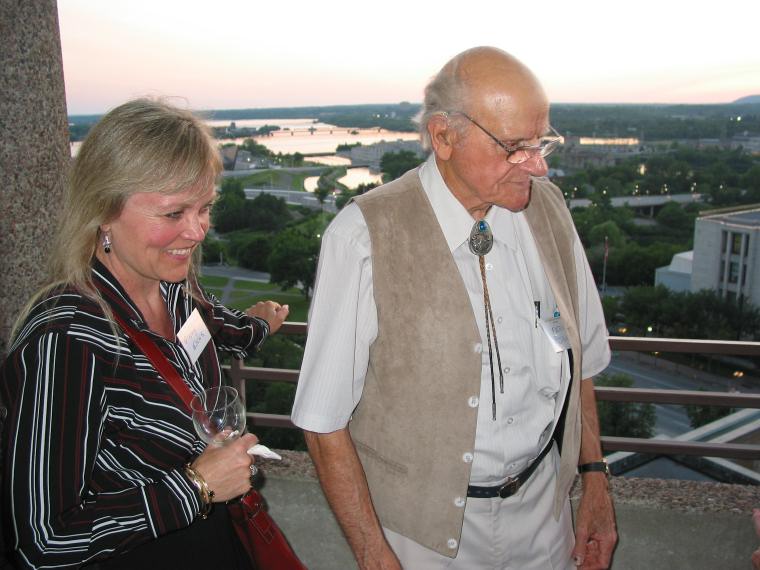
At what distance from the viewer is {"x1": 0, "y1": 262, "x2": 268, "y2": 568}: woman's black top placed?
3.88 ft

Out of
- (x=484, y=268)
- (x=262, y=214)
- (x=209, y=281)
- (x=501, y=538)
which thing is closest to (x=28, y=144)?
(x=209, y=281)

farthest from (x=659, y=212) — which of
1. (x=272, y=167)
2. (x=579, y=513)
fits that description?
(x=579, y=513)

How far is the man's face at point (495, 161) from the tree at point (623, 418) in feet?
44.3

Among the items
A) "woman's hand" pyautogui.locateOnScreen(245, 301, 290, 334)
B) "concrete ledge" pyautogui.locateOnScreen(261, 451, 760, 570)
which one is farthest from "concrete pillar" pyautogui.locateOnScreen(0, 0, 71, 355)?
"concrete ledge" pyautogui.locateOnScreen(261, 451, 760, 570)

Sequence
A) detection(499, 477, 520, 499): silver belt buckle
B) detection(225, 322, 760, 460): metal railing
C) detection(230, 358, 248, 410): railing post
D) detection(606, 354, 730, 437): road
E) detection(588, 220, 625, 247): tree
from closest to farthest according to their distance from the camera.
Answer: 1. detection(499, 477, 520, 499): silver belt buckle
2. detection(225, 322, 760, 460): metal railing
3. detection(230, 358, 248, 410): railing post
4. detection(588, 220, 625, 247): tree
5. detection(606, 354, 730, 437): road

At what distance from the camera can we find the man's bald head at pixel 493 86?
59.5 inches

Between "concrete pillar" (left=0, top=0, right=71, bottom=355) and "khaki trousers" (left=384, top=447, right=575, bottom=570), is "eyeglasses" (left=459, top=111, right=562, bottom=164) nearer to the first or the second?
"khaki trousers" (left=384, top=447, right=575, bottom=570)

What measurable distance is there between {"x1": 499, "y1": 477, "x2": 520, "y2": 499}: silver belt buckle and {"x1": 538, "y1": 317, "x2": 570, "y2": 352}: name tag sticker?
0.37 metres

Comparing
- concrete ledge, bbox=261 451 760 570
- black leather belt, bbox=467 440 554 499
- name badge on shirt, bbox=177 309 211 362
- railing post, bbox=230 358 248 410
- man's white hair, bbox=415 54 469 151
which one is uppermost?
man's white hair, bbox=415 54 469 151

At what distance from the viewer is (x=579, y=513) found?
189 centimetres

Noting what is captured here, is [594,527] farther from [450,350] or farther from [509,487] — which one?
[450,350]

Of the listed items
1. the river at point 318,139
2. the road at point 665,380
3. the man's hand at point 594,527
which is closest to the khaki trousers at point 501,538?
the man's hand at point 594,527

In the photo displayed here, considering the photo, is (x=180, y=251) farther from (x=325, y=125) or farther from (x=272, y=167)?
(x=272, y=167)

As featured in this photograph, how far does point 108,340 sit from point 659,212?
86.5 ft
